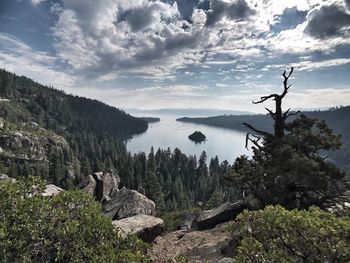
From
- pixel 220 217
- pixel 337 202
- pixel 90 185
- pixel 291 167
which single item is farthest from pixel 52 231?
pixel 90 185

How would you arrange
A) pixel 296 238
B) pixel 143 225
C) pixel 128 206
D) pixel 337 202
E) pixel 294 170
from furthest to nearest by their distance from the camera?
pixel 128 206, pixel 143 225, pixel 337 202, pixel 294 170, pixel 296 238

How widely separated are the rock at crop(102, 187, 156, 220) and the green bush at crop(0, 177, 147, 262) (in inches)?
785

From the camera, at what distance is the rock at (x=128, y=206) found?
3003 cm

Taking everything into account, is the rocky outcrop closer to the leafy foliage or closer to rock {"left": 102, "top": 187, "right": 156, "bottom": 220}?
rock {"left": 102, "top": 187, "right": 156, "bottom": 220}

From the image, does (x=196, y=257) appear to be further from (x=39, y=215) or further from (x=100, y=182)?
(x=100, y=182)

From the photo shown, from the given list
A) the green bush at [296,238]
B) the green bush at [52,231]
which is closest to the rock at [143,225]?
the green bush at [52,231]

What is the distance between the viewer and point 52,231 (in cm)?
914

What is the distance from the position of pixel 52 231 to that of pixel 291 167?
16.5 metres

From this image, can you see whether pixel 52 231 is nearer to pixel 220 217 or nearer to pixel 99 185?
pixel 220 217

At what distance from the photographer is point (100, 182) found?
54500mm

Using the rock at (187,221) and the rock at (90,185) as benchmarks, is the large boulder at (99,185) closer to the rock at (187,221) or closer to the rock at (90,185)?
the rock at (90,185)

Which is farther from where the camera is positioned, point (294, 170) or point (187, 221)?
point (187, 221)

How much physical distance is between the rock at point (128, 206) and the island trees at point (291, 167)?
36.9 feet

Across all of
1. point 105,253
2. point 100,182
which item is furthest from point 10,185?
Answer: point 100,182
